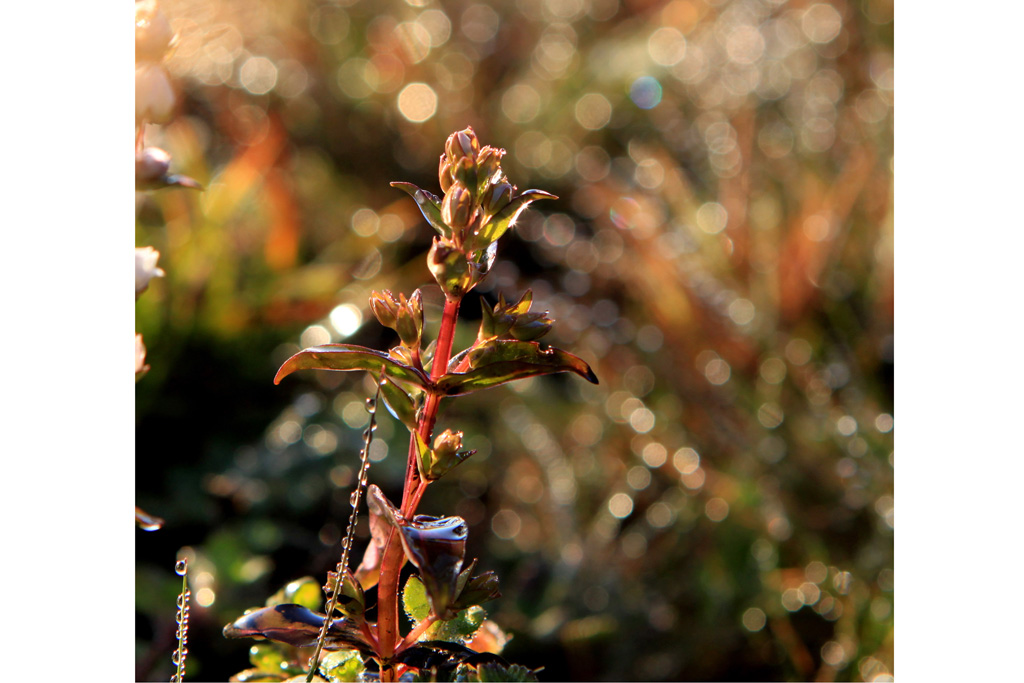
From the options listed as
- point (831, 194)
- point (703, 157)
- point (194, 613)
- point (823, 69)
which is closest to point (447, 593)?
point (194, 613)

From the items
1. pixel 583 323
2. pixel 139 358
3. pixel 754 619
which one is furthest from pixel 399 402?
pixel 583 323

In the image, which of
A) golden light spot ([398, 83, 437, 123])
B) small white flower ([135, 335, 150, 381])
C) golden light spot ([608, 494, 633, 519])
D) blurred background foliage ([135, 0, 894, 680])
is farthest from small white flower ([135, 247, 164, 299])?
golden light spot ([398, 83, 437, 123])

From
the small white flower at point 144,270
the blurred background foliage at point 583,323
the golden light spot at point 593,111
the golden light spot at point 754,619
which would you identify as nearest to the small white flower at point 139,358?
the small white flower at point 144,270

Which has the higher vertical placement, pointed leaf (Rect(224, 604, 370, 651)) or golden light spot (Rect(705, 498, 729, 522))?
pointed leaf (Rect(224, 604, 370, 651))

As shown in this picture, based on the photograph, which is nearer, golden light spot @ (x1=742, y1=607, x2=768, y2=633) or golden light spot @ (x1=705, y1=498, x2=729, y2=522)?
golden light spot @ (x1=742, y1=607, x2=768, y2=633)

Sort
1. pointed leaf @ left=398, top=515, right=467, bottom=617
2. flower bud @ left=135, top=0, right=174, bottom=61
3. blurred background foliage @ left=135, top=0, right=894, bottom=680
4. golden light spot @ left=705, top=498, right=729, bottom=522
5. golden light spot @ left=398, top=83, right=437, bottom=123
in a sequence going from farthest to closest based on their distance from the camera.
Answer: golden light spot @ left=398, top=83, right=437, bottom=123 < golden light spot @ left=705, top=498, right=729, bottom=522 < blurred background foliage @ left=135, top=0, right=894, bottom=680 < flower bud @ left=135, top=0, right=174, bottom=61 < pointed leaf @ left=398, top=515, right=467, bottom=617

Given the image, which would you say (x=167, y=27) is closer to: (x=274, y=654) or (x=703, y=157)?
(x=274, y=654)

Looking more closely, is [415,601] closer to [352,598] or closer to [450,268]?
[352,598]

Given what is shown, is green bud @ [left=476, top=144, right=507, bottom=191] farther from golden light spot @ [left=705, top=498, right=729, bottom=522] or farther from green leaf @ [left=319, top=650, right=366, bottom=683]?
golden light spot @ [left=705, top=498, right=729, bottom=522]
